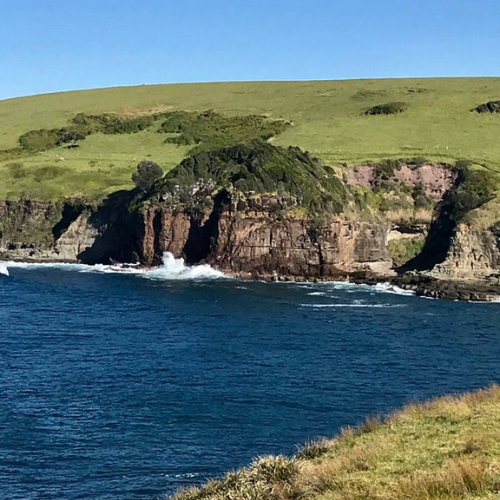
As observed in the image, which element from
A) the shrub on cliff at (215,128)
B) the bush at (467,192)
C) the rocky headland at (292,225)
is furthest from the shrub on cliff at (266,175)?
the shrub on cliff at (215,128)

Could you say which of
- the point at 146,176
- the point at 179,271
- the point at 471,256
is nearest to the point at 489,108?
the point at 471,256

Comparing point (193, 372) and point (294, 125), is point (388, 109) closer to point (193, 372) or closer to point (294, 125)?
point (294, 125)

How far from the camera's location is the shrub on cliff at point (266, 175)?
96.2 metres

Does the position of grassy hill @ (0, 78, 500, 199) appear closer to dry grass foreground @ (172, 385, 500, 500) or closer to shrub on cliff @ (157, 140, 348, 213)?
shrub on cliff @ (157, 140, 348, 213)

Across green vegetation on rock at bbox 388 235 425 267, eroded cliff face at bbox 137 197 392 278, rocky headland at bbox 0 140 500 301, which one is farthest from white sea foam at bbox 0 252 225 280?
green vegetation on rock at bbox 388 235 425 267

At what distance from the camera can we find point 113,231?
350ft

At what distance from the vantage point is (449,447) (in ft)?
66.7

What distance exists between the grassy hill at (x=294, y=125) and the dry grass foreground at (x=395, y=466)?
87382mm

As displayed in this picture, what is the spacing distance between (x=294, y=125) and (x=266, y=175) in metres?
44.0

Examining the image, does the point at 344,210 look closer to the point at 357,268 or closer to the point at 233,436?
the point at 357,268

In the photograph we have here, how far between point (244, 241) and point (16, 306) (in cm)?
3034

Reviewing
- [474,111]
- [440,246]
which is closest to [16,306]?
[440,246]

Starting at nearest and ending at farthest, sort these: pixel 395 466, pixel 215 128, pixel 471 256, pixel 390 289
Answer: pixel 395 466, pixel 390 289, pixel 471 256, pixel 215 128

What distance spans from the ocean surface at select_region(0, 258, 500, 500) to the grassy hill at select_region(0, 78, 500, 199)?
39158 mm
